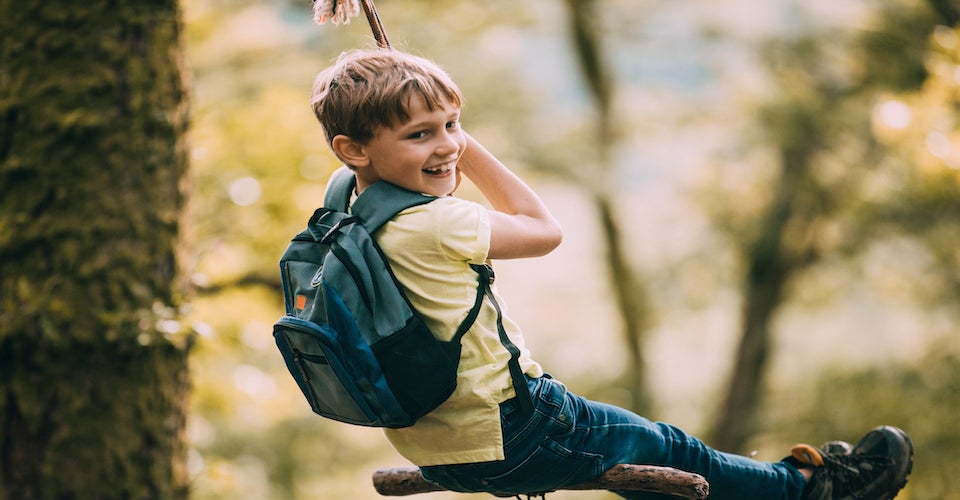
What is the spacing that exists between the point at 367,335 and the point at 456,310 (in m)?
0.24

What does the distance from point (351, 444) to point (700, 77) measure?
8.80 m

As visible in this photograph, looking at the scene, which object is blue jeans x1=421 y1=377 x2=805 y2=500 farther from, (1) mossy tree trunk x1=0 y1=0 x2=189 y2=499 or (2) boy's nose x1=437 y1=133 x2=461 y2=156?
(1) mossy tree trunk x1=0 y1=0 x2=189 y2=499

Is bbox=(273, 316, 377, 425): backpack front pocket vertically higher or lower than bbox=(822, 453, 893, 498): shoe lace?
higher

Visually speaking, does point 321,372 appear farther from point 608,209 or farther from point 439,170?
point 608,209

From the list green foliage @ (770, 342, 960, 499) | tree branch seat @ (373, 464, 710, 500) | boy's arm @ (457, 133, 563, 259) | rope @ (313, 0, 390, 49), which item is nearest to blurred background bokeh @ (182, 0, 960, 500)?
green foliage @ (770, 342, 960, 499)

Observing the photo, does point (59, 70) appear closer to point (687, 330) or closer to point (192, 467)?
point (192, 467)

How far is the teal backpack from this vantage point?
7.70 feet

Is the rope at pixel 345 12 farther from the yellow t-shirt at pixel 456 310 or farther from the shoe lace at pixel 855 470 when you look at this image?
the shoe lace at pixel 855 470

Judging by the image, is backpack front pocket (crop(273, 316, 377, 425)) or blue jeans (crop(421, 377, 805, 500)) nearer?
backpack front pocket (crop(273, 316, 377, 425))

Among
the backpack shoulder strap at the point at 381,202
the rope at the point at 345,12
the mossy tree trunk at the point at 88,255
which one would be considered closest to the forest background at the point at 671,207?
the mossy tree trunk at the point at 88,255

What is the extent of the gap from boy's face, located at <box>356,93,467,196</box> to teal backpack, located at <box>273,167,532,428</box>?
0.16 ft

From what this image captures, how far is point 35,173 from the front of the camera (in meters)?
3.90

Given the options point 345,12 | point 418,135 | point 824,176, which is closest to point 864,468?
point 418,135

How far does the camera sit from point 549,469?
2.62 m
